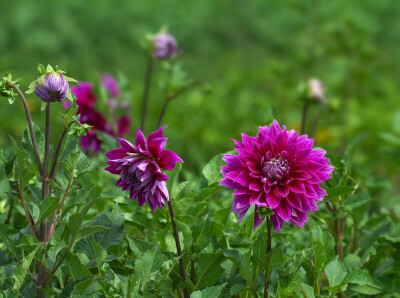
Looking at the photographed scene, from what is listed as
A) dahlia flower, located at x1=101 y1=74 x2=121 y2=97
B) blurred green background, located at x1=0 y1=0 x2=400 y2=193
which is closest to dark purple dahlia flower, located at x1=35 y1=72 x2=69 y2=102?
blurred green background, located at x1=0 y1=0 x2=400 y2=193

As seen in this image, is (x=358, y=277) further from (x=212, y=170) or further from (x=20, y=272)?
(x=20, y=272)

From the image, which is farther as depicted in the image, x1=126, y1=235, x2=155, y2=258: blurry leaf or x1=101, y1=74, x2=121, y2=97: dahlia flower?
x1=101, y1=74, x2=121, y2=97: dahlia flower

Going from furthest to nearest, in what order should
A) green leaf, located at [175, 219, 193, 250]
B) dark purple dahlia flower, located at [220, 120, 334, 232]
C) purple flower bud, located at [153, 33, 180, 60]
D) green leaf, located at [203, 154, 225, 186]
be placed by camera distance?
purple flower bud, located at [153, 33, 180, 60] < green leaf, located at [203, 154, 225, 186] < green leaf, located at [175, 219, 193, 250] < dark purple dahlia flower, located at [220, 120, 334, 232]

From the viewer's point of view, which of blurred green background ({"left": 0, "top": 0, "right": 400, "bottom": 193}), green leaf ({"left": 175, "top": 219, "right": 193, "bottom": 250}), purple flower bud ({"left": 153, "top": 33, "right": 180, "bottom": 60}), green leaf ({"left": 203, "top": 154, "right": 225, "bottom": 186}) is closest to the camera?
green leaf ({"left": 175, "top": 219, "right": 193, "bottom": 250})

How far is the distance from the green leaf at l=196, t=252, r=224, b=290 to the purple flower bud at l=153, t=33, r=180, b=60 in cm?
112

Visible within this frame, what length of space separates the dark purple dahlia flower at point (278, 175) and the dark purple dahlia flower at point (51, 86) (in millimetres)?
306

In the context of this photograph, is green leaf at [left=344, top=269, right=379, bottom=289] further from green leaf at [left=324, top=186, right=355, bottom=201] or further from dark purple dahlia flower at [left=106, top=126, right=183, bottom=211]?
dark purple dahlia flower at [left=106, top=126, right=183, bottom=211]

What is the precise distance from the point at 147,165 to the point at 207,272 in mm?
261

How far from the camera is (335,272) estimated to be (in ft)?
4.02

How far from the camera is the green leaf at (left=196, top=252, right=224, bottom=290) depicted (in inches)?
49.3

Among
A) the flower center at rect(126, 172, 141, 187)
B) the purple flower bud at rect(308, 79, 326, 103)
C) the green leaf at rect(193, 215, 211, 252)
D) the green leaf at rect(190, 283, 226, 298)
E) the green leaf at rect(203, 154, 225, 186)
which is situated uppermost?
the purple flower bud at rect(308, 79, 326, 103)

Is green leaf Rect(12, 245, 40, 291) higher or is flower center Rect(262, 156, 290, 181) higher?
flower center Rect(262, 156, 290, 181)

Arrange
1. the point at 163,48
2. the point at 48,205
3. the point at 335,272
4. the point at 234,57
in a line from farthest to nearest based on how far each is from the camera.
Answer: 1. the point at 234,57
2. the point at 163,48
3. the point at 335,272
4. the point at 48,205

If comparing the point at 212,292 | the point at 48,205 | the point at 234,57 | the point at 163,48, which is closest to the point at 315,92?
the point at 163,48
